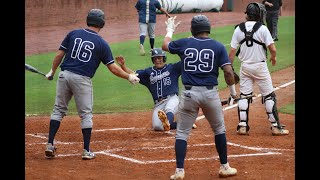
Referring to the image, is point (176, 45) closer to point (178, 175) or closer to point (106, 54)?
point (106, 54)

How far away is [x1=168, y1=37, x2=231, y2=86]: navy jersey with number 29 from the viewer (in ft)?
26.8

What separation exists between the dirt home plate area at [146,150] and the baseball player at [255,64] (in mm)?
267

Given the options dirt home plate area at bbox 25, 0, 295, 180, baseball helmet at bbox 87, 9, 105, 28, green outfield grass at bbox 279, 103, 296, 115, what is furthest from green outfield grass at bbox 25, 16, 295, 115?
baseball helmet at bbox 87, 9, 105, 28

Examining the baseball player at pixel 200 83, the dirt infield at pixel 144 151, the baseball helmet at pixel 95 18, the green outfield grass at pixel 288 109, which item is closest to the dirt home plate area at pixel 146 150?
the dirt infield at pixel 144 151

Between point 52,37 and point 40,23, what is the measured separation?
3096 mm

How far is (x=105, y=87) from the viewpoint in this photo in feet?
55.2

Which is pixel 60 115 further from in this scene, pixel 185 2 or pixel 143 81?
pixel 185 2

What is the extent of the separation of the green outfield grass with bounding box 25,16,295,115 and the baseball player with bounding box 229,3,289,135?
351cm

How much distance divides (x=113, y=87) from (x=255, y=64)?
6.49 m

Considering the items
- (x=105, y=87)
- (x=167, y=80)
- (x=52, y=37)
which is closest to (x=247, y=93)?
(x=167, y=80)

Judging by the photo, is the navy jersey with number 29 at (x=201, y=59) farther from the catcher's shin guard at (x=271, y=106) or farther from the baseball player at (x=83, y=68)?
the catcher's shin guard at (x=271, y=106)

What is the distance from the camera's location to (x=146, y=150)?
9867mm

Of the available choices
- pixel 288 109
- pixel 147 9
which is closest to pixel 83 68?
pixel 288 109

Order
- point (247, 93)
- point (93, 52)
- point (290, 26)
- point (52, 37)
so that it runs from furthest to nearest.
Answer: point (290, 26), point (52, 37), point (247, 93), point (93, 52)
